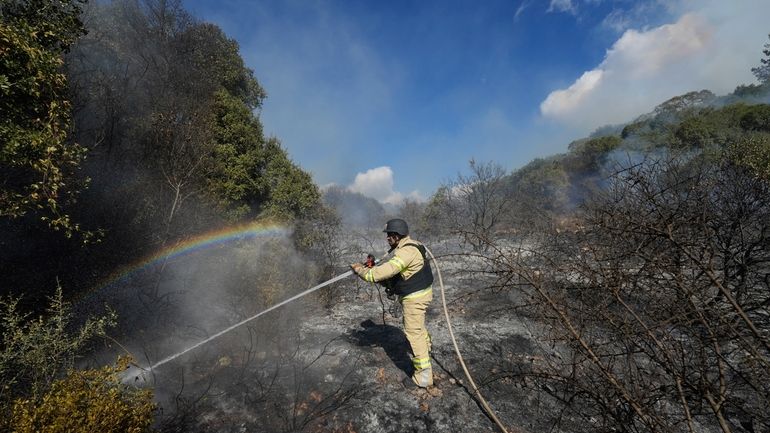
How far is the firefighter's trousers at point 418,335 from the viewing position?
501 centimetres

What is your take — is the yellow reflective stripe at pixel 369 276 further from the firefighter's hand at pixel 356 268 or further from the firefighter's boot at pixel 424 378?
the firefighter's boot at pixel 424 378

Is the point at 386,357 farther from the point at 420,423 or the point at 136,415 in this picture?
the point at 136,415

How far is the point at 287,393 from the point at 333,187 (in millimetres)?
77311

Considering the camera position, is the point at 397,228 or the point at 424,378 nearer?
the point at 424,378

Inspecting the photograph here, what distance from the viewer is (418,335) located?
5012 mm

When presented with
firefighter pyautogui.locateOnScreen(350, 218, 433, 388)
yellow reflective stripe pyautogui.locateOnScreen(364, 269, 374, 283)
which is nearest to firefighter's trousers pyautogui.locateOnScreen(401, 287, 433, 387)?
firefighter pyautogui.locateOnScreen(350, 218, 433, 388)

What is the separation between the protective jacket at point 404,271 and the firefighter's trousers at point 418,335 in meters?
0.13

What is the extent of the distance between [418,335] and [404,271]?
991mm

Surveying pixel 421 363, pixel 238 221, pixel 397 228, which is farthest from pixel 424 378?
pixel 238 221

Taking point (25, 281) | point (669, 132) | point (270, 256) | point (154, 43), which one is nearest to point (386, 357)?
point (270, 256)

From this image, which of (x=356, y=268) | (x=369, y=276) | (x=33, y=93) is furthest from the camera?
(x=356, y=268)

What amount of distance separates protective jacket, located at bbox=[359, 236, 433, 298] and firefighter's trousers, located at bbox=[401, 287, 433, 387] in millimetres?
129

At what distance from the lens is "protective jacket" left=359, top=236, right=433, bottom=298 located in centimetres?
475

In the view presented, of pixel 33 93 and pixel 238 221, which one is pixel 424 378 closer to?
pixel 33 93
